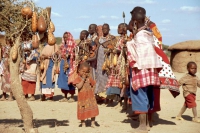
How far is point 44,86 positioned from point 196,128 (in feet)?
18.4

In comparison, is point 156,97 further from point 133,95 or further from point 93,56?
point 93,56

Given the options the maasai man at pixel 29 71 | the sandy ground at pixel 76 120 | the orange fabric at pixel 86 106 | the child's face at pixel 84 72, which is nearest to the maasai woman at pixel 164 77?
the sandy ground at pixel 76 120

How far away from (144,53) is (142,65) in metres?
0.22

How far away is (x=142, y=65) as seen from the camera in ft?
21.8

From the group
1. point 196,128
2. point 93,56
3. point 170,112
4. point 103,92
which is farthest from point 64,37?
point 196,128

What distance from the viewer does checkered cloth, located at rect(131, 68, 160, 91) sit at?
661cm

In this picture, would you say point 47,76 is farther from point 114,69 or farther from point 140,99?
point 140,99

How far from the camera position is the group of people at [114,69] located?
264 inches

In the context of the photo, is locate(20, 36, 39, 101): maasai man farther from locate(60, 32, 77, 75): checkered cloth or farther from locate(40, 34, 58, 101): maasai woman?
locate(60, 32, 77, 75): checkered cloth

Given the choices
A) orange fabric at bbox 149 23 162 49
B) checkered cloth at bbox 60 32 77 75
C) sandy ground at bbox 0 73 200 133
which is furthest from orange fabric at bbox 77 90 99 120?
checkered cloth at bbox 60 32 77 75

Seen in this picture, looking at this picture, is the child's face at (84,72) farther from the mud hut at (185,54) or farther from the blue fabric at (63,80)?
the mud hut at (185,54)

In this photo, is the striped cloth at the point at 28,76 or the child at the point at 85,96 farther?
the striped cloth at the point at 28,76

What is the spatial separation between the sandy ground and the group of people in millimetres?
304

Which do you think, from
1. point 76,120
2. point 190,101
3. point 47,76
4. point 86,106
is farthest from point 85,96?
point 47,76
